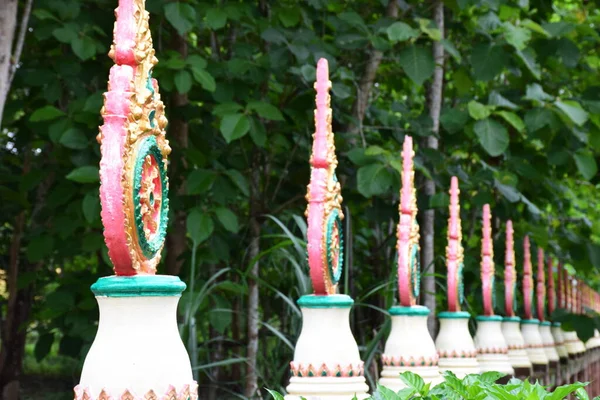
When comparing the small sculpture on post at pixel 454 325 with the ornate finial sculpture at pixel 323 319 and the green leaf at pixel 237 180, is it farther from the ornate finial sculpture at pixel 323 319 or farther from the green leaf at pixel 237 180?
the ornate finial sculpture at pixel 323 319

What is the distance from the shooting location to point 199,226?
478 centimetres

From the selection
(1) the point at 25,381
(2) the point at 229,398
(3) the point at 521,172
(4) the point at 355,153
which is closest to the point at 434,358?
(4) the point at 355,153

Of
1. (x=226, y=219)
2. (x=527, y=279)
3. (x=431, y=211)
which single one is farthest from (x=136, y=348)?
(x=527, y=279)

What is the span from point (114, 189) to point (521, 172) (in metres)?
5.27

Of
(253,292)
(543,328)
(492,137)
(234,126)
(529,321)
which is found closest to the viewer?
(234,126)

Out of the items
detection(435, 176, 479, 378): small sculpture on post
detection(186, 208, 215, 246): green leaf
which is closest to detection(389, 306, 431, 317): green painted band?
detection(435, 176, 479, 378): small sculpture on post

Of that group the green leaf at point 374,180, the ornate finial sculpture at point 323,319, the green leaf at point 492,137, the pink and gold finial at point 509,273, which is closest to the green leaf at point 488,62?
the green leaf at point 492,137

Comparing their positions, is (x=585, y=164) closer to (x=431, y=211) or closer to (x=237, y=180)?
(x=431, y=211)

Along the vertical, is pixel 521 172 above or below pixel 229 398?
above

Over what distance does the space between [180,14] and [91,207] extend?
1.10 metres

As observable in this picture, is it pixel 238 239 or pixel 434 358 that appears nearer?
pixel 434 358

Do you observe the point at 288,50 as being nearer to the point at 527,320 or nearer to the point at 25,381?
the point at 527,320

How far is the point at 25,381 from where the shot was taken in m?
10.1

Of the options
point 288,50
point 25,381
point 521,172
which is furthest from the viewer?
point 25,381
